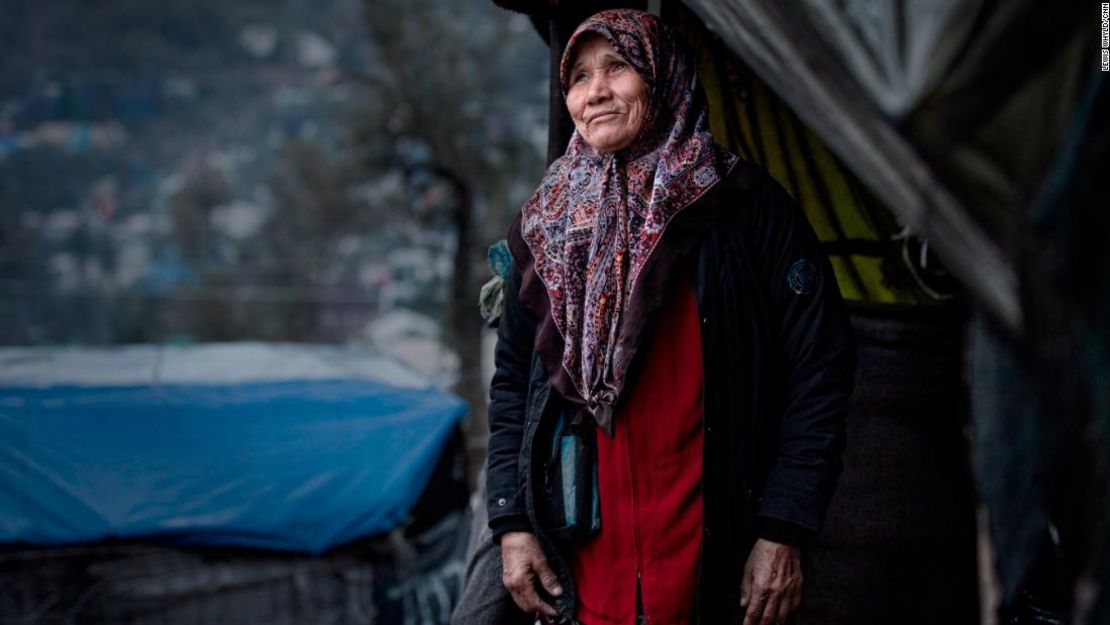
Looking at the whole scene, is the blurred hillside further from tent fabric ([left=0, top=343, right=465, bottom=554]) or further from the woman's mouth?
the woman's mouth

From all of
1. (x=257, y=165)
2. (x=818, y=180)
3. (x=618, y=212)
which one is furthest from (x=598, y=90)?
(x=257, y=165)

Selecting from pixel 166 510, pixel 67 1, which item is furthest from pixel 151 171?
pixel 166 510

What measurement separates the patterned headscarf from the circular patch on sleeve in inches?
9.1

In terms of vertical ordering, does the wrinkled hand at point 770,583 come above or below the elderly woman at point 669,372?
below

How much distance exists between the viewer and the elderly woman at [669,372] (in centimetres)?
184

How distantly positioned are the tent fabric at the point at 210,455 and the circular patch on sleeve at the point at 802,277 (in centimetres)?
236

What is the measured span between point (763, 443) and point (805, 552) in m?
0.22

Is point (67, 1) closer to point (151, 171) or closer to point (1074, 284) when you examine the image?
point (151, 171)

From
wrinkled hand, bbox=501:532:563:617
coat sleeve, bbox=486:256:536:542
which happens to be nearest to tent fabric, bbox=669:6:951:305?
coat sleeve, bbox=486:256:536:542

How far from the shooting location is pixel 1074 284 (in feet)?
3.31

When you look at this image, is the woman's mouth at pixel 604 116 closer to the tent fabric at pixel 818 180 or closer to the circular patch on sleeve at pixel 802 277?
the circular patch on sleeve at pixel 802 277

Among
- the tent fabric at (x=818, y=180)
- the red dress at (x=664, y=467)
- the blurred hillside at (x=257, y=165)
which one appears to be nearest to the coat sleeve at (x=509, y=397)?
the red dress at (x=664, y=467)

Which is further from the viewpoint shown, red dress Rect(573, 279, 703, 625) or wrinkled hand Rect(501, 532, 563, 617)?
wrinkled hand Rect(501, 532, 563, 617)

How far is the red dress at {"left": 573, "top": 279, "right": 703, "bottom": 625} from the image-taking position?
1866 millimetres
